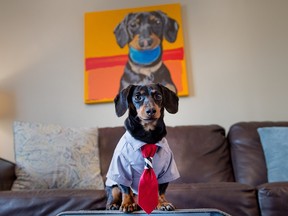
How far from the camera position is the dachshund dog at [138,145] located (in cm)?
107

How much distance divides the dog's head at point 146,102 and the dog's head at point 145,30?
4.08 feet

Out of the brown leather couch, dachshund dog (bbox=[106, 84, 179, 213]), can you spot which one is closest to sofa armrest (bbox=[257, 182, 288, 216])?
the brown leather couch

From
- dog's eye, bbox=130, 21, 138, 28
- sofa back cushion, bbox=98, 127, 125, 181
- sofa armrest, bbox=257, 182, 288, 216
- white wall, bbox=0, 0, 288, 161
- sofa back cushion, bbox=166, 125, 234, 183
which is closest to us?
sofa armrest, bbox=257, 182, 288, 216

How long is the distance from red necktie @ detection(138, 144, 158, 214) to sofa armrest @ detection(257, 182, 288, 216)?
0.61 metres

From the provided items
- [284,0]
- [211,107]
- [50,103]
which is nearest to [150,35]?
[211,107]

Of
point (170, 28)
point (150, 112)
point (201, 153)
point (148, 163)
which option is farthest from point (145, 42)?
point (148, 163)

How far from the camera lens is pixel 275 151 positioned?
1775 millimetres

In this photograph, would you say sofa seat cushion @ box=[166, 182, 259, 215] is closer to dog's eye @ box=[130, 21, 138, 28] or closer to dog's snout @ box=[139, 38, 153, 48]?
dog's snout @ box=[139, 38, 153, 48]

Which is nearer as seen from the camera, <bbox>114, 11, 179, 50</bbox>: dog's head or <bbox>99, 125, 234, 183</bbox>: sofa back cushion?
<bbox>99, 125, 234, 183</bbox>: sofa back cushion

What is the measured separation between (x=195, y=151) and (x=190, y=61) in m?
0.78

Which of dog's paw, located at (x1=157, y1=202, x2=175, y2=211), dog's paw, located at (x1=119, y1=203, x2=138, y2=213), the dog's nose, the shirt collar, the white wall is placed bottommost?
dog's paw, located at (x1=157, y1=202, x2=175, y2=211)

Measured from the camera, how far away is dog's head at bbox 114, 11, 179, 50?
92.1 inches

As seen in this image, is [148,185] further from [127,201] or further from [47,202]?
[47,202]

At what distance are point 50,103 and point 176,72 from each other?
1029 mm
